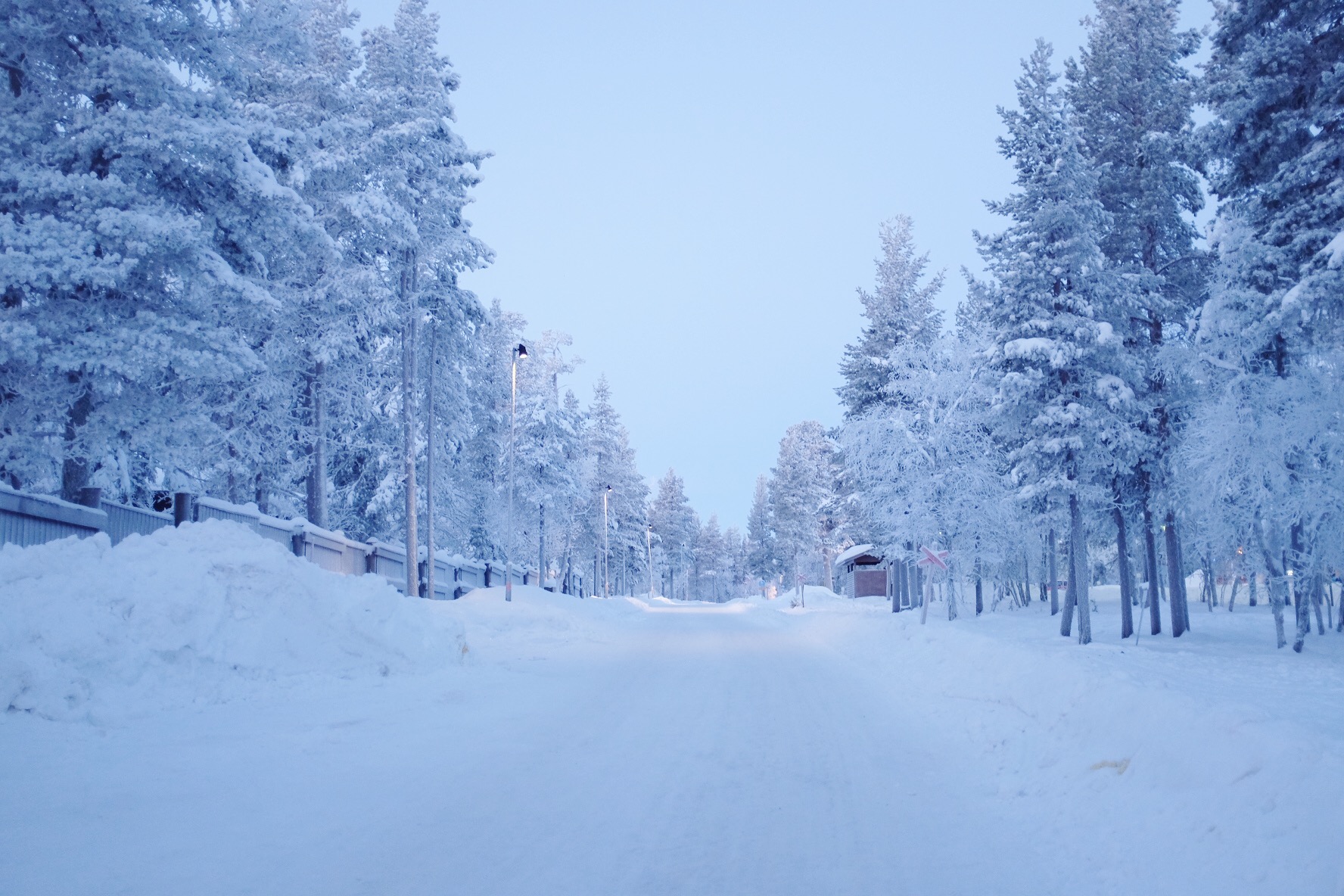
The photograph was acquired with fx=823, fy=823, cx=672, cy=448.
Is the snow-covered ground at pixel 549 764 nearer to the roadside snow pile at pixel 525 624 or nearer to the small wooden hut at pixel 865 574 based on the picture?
the roadside snow pile at pixel 525 624

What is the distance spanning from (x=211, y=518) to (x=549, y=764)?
766 cm

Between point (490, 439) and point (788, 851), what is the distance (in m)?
38.3

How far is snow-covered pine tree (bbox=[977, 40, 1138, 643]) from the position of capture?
21094 mm

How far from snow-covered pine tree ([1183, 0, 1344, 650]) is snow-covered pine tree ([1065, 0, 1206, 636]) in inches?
55.5

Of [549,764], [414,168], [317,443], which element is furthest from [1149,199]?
[317,443]

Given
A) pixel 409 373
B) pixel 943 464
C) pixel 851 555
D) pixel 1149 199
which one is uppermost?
pixel 1149 199

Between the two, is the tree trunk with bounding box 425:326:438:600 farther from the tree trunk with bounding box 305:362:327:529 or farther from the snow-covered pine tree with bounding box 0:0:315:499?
the snow-covered pine tree with bounding box 0:0:315:499

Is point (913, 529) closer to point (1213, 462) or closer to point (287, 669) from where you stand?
point (1213, 462)

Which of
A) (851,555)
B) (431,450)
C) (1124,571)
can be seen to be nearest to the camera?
(1124,571)

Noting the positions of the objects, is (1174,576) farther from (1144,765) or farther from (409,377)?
(409,377)

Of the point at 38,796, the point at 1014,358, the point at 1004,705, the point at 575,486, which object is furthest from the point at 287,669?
the point at 575,486

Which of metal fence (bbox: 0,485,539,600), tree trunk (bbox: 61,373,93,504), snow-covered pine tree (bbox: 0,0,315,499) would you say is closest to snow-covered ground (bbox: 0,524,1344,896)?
metal fence (bbox: 0,485,539,600)

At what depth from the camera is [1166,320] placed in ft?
80.0

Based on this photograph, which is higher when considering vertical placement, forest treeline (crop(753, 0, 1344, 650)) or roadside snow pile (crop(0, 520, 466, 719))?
forest treeline (crop(753, 0, 1344, 650))
